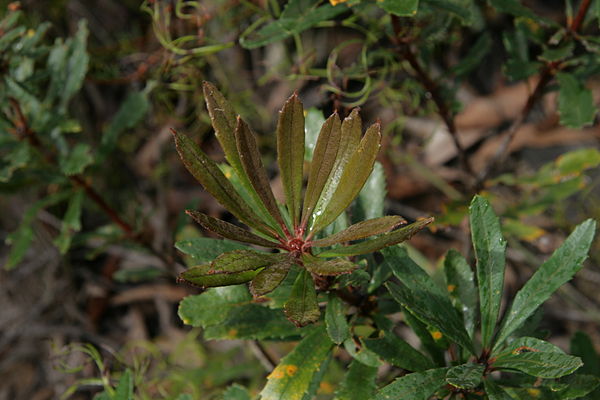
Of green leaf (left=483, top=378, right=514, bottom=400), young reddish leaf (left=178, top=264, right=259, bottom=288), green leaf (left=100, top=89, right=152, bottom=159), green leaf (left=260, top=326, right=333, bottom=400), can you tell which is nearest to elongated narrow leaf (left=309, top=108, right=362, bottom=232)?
young reddish leaf (left=178, top=264, right=259, bottom=288)

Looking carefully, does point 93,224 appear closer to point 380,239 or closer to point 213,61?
point 213,61

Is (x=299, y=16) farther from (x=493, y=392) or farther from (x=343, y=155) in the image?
(x=493, y=392)

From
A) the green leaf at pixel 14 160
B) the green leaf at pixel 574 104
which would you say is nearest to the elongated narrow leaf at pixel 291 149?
the green leaf at pixel 574 104

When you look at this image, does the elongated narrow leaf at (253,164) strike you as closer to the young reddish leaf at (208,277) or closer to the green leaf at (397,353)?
the young reddish leaf at (208,277)

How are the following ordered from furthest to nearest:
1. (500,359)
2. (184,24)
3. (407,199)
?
(407,199) → (184,24) → (500,359)

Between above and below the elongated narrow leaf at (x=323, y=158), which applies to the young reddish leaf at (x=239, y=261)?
below

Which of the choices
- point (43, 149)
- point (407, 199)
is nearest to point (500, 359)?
point (43, 149)
